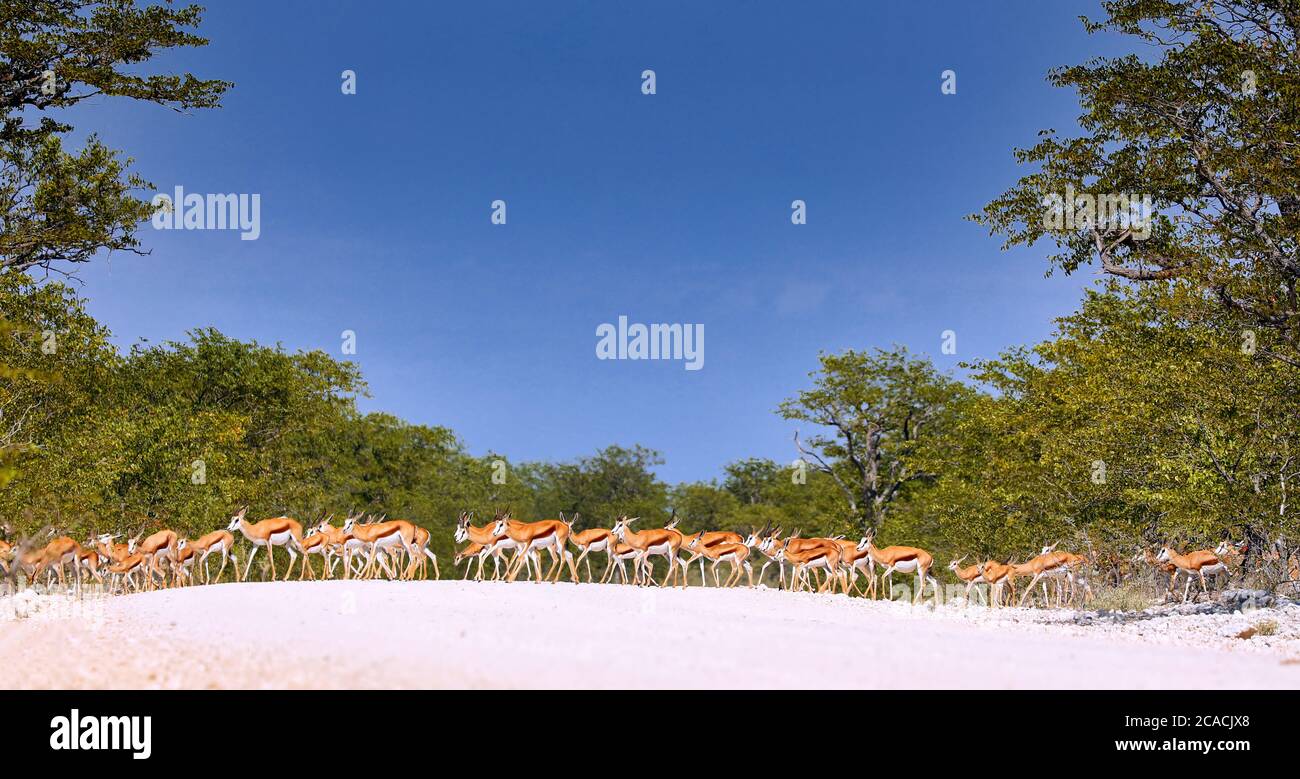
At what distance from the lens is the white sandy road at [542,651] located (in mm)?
7629

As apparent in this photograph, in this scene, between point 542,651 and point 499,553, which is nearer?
point 542,651

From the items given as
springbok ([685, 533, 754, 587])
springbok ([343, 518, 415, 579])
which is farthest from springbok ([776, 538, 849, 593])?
springbok ([343, 518, 415, 579])

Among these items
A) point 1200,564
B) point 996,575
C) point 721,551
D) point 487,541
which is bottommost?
point 996,575

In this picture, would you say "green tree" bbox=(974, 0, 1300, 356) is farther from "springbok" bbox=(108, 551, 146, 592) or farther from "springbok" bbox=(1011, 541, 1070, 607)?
"springbok" bbox=(108, 551, 146, 592)

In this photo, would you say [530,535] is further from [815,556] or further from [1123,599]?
→ [1123,599]

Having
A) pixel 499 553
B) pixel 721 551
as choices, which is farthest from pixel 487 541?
pixel 721 551

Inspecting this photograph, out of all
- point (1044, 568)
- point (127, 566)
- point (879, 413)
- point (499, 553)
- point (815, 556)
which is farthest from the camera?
point (879, 413)

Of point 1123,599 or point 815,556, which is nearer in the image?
point 1123,599

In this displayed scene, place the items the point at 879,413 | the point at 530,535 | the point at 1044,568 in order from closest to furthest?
the point at 530,535, the point at 1044,568, the point at 879,413

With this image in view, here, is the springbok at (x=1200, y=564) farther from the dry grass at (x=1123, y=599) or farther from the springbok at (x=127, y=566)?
the springbok at (x=127, y=566)

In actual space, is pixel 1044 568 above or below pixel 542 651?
below

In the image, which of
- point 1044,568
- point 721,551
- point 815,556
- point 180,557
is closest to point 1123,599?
point 1044,568

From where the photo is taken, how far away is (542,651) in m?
8.80

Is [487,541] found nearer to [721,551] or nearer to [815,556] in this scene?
[721,551]
